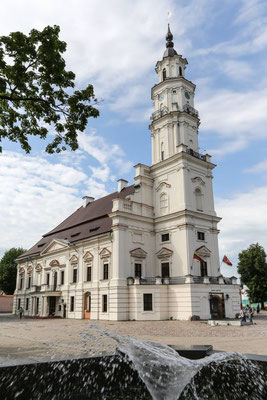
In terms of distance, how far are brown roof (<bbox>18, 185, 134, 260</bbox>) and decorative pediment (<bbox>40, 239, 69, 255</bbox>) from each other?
2.90 feet

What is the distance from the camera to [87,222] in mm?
41875

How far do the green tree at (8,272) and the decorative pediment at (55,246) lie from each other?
2130cm

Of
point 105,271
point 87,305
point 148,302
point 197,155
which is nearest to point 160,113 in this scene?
point 197,155

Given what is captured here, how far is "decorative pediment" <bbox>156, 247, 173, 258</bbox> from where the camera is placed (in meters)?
34.5

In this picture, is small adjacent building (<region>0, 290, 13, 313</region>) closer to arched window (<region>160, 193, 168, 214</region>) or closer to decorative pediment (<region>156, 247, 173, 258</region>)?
decorative pediment (<region>156, 247, 173, 258</region>)

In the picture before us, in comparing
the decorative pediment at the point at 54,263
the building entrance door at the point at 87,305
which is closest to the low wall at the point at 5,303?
→ the decorative pediment at the point at 54,263

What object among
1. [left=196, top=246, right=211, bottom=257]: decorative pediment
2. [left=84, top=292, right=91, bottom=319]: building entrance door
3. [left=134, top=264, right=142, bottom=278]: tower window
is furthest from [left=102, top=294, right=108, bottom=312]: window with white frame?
[left=196, top=246, right=211, bottom=257]: decorative pediment

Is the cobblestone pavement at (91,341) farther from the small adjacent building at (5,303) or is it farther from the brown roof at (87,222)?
the small adjacent building at (5,303)

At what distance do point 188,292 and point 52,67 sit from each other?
80.5 ft

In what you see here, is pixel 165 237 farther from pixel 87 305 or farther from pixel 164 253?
pixel 87 305

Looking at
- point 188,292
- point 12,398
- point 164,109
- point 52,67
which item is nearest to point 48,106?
point 52,67

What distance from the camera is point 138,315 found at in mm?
31062

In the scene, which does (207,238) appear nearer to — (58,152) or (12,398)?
(58,152)

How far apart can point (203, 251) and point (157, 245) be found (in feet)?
16.6
